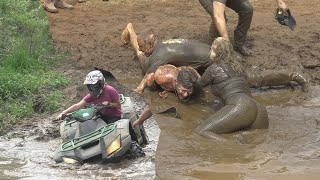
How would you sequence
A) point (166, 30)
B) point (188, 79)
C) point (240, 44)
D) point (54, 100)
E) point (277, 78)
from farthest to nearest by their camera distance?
point (166, 30) → point (240, 44) → point (277, 78) → point (54, 100) → point (188, 79)

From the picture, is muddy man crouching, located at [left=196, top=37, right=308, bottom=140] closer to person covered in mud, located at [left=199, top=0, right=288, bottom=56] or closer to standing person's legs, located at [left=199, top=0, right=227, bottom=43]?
person covered in mud, located at [left=199, top=0, right=288, bottom=56]

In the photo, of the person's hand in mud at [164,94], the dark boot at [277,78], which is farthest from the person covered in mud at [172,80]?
the dark boot at [277,78]

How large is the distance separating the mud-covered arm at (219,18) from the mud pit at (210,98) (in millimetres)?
885

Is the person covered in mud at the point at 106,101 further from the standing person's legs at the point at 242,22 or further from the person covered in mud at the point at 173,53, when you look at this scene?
the standing person's legs at the point at 242,22

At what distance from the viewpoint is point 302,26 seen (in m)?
10.6

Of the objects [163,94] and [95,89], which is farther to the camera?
[163,94]

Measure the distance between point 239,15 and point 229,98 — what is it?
2.40m

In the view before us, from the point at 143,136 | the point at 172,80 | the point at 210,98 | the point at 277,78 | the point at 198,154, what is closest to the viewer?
the point at 198,154

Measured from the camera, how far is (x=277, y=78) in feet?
28.0

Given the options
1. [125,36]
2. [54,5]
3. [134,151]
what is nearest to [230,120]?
[134,151]

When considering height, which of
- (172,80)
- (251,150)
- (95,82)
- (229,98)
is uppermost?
(95,82)

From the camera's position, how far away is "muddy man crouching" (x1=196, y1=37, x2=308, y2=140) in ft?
22.6

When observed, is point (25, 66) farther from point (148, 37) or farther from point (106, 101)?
point (106, 101)

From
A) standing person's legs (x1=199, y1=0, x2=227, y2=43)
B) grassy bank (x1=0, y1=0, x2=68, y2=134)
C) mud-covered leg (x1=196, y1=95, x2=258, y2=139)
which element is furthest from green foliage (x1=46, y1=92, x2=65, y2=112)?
standing person's legs (x1=199, y1=0, x2=227, y2=43)
